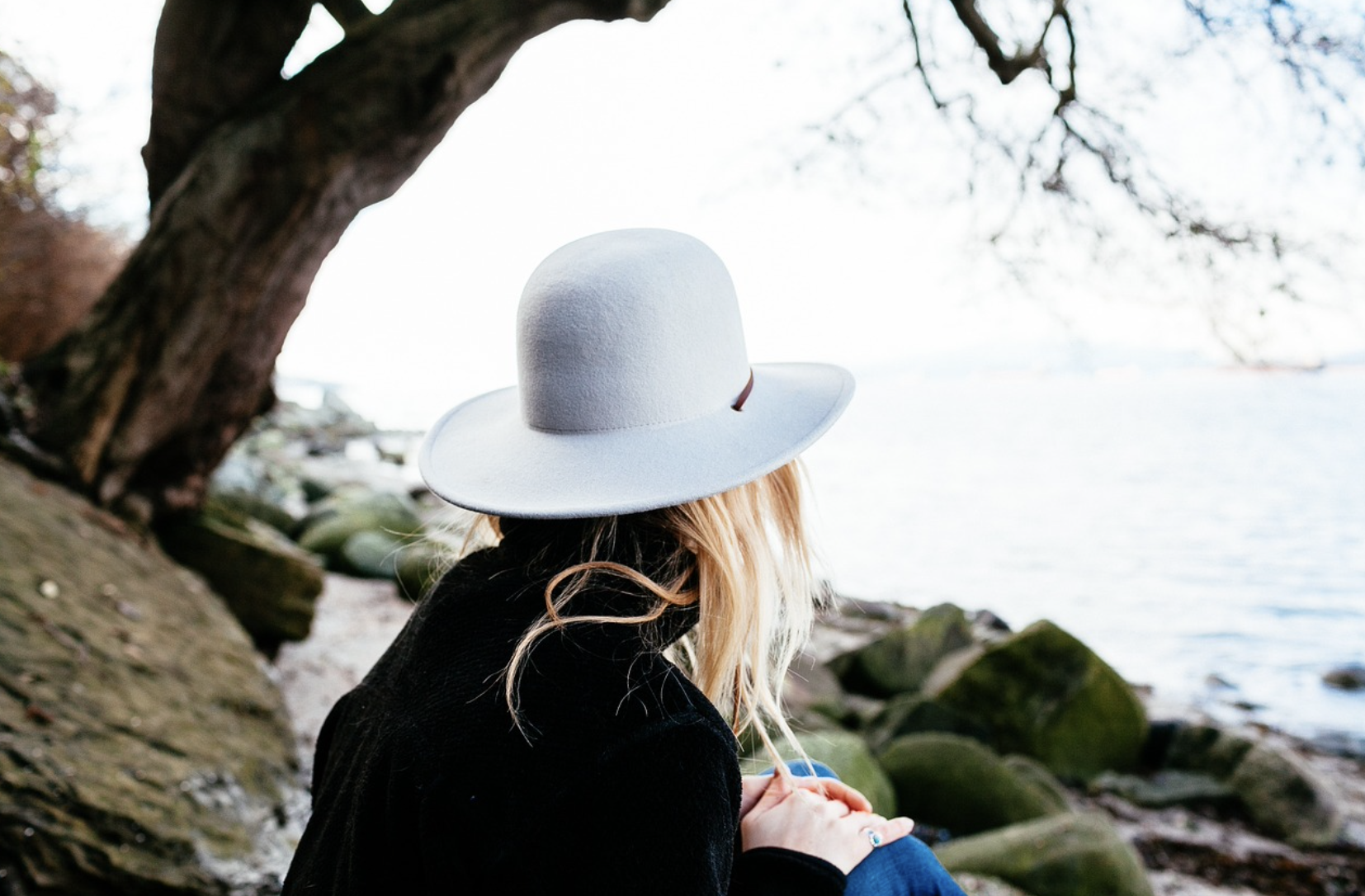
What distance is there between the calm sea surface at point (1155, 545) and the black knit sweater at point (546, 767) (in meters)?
0.66

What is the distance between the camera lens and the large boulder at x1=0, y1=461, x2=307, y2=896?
7.57 ft

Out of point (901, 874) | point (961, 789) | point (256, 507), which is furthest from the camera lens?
point (256, 507)

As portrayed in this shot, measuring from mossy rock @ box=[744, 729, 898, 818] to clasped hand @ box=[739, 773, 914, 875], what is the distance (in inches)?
106

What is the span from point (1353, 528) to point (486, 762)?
26360 mm

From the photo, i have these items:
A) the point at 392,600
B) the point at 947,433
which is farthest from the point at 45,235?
the point at 947,433

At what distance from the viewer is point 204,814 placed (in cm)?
270

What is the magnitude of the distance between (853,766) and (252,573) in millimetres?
3312

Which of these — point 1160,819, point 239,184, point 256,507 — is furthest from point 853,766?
point 256,507

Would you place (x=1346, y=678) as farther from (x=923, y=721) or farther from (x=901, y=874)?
(x=901, y=874)

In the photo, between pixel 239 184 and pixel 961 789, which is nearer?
pixel 239 184

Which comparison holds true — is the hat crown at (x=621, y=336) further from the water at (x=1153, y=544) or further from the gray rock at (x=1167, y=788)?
the gray rock at (x=1167, y=788)

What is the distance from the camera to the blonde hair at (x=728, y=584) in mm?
1363

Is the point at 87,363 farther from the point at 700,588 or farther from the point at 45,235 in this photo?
the point at 45,235

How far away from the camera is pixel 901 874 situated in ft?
5.30
